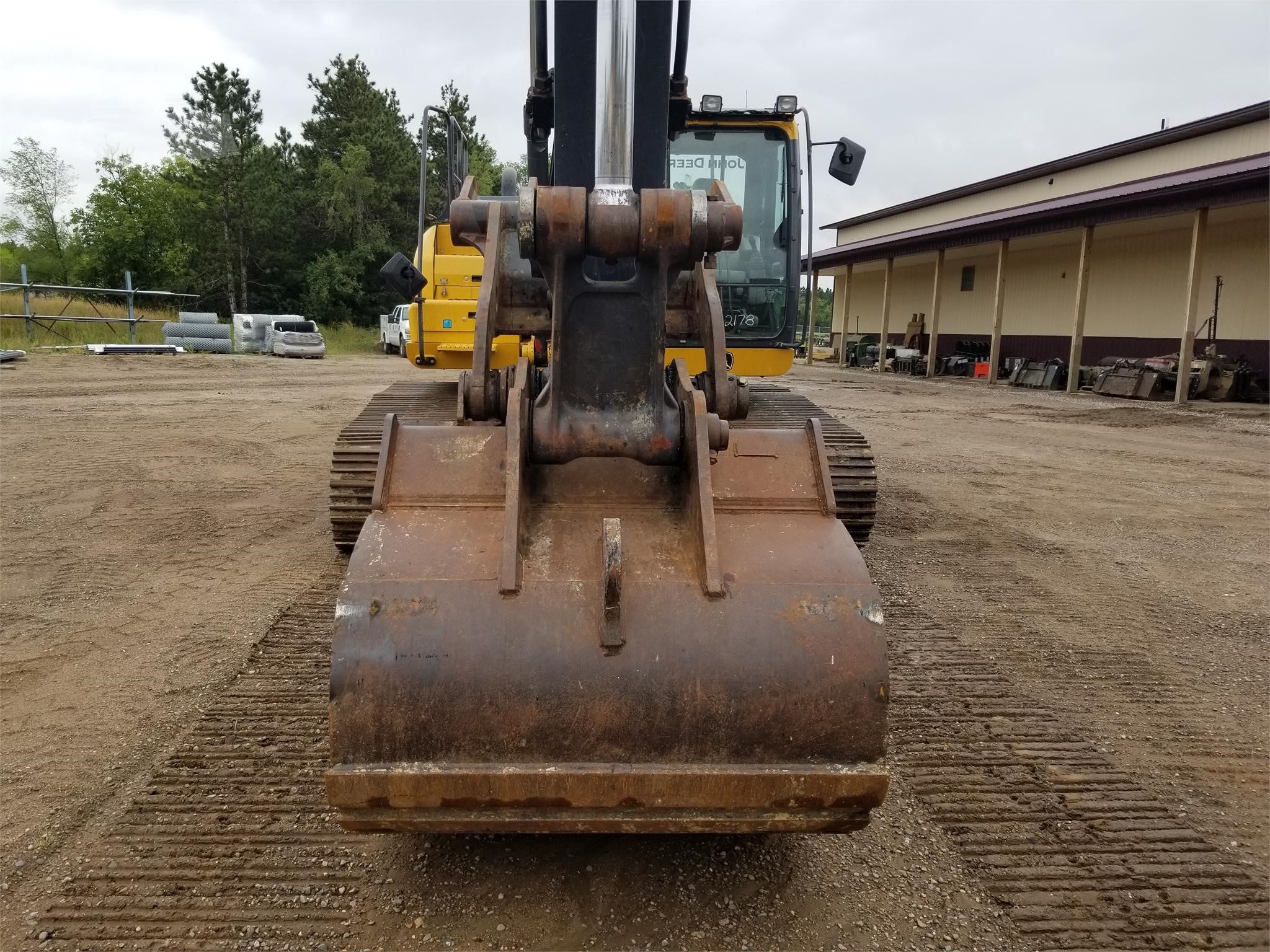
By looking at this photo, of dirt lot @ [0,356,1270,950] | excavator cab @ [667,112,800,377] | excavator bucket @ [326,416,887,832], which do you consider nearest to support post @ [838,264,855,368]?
dirt lot @ [0,356,1270,950]

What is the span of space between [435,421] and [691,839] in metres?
3.36

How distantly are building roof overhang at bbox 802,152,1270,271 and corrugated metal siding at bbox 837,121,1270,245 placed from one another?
0.57 meters

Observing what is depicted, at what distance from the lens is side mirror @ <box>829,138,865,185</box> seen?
5.80 meters

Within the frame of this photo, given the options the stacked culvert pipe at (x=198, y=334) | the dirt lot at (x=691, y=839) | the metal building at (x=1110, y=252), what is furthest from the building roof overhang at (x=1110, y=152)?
the stacked culvert pipe at (x=198, y=334)

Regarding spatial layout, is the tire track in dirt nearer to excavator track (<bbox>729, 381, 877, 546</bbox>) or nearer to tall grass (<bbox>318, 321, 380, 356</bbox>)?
excavator track (<bbox>729, 381, 877, 546</bbox>)

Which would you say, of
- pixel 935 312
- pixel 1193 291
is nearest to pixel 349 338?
pixel 935 312

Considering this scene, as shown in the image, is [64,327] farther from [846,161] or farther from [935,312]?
[846,161]

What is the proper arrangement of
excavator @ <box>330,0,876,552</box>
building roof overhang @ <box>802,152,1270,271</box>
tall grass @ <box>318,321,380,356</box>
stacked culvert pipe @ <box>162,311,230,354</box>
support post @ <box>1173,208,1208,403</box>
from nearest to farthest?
excavator @ <box>330,0,876,552</box>
building roof overhang @ <box>802,152,1270,271</box>
support post @ <box>1173,208,1208,403</box>
stacked culvert pipe @ <box>162,311,230,354</box>
tall grass @ <box>318,321,380,356</box>

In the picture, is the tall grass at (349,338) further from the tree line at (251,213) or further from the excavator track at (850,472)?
the excavator track at (850,472)

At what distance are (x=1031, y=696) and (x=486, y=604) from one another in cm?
265

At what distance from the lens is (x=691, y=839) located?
275 cm

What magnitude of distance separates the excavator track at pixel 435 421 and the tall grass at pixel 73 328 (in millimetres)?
22761

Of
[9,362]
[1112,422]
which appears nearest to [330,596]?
[1112,422]

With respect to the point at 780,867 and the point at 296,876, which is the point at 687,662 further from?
the point at 296,876
